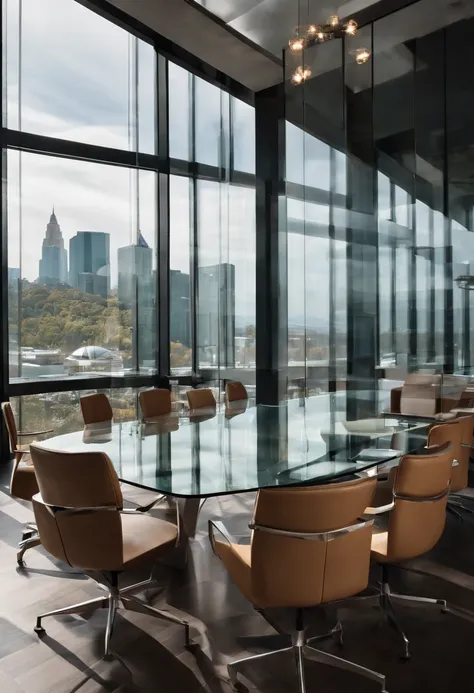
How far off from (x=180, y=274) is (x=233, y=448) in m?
4.98

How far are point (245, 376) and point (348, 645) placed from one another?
19.6ft

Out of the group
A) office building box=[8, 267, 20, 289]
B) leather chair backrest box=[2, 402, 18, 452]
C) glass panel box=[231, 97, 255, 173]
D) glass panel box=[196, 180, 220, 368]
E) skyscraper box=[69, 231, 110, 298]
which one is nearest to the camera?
leather chair backrest box=[2, 402, 18, 452]

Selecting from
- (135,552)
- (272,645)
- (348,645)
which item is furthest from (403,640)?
(135,552)

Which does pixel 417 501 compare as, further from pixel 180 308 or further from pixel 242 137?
pixel 242 137

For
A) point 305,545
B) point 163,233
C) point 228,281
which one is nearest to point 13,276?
point 163,233

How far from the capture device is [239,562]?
7.74 feet

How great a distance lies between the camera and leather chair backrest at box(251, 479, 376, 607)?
2133mm

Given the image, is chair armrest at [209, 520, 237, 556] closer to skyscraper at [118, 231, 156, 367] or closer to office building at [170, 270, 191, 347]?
skyscraper at [118, 231, 156, 367]

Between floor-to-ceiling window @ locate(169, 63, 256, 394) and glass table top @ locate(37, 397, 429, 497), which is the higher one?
floor-to-ceiling window @ locate(169, 63, 256, 394)

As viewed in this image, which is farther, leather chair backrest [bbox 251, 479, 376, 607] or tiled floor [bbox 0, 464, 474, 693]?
tiled floor [bbox 0, 464, 474, 693]

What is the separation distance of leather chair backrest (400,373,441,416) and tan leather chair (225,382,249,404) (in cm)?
193

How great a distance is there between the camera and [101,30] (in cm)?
745

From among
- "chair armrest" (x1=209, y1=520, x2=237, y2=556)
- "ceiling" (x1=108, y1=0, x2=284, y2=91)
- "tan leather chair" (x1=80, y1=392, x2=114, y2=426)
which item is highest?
"ceiling" (x1=108, y1=0, x2=284, y2=91)

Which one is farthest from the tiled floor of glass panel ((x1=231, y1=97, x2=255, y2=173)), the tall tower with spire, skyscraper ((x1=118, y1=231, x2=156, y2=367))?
glass panel ((x1=231, y1=97, x2=255, y2=173))
